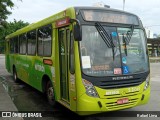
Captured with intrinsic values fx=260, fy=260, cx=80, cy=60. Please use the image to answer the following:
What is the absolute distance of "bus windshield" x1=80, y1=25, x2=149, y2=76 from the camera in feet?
19.9

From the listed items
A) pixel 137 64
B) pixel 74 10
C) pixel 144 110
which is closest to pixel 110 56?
pixel 137 64

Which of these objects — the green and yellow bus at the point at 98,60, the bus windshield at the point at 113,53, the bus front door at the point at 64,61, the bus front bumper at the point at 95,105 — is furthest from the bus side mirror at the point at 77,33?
the bus front bumper at the point at 95,105

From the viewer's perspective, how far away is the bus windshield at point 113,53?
6.08 m

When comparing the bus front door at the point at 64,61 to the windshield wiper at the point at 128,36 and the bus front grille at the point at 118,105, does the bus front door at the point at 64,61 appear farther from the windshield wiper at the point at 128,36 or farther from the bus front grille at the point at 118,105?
the windshield wiper at the point at 128,36

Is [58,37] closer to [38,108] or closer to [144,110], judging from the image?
[38,108]

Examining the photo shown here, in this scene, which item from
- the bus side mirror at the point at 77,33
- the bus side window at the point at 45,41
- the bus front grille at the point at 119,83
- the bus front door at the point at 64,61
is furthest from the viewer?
the bus side window at the point at 45,41

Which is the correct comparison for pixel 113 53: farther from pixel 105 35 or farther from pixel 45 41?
pixel 45 41

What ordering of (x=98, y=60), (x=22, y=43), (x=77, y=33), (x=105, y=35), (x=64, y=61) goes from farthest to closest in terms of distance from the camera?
(x=22, y=43)
(x=64, y=61)
(x=105, y=35)
(x=98, y=60)
(x=77, y=33)

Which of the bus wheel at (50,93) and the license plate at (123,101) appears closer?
the license plate at (123,101)

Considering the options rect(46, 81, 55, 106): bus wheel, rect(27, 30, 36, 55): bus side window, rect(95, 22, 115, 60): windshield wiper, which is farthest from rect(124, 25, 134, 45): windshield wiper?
rect(27, 30, 36, 55): bus side window

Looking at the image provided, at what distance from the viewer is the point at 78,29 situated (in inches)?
229

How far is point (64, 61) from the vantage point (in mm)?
6938

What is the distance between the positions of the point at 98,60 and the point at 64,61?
1.17m

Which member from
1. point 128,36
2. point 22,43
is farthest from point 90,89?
point 22,43
